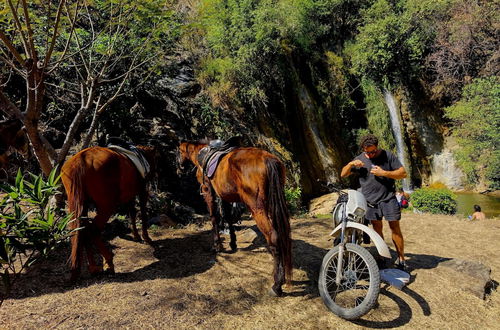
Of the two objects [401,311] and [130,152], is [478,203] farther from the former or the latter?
[130,152]

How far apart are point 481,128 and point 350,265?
11.0 metres

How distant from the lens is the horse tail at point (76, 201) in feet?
11.9

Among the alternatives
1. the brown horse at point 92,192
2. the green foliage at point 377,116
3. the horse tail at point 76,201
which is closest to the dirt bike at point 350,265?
the brown horse at point 92,192

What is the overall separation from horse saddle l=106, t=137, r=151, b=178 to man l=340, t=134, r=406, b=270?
3.46m

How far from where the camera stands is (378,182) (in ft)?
12.8

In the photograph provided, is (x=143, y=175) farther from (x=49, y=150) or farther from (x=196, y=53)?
(x=196, y=53)

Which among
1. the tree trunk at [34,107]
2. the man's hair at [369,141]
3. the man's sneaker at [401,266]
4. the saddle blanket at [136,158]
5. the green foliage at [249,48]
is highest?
the green foliage at [249,48]

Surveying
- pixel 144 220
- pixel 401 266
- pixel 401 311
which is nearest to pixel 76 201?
pixel 144 220

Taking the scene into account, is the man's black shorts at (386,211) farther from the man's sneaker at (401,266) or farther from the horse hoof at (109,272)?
the horse hoof at (109,272)

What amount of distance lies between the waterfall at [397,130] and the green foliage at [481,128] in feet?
13.9

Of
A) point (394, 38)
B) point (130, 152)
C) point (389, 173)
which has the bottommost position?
point (389, 173)

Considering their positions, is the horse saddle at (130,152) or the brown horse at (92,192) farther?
the horse saddle at (130,152)

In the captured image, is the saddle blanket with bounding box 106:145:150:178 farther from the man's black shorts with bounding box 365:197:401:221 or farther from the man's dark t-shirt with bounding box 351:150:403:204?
the man's black shorts with bounding box 365:197:401:221

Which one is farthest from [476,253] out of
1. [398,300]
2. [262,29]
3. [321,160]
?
[262,29]
